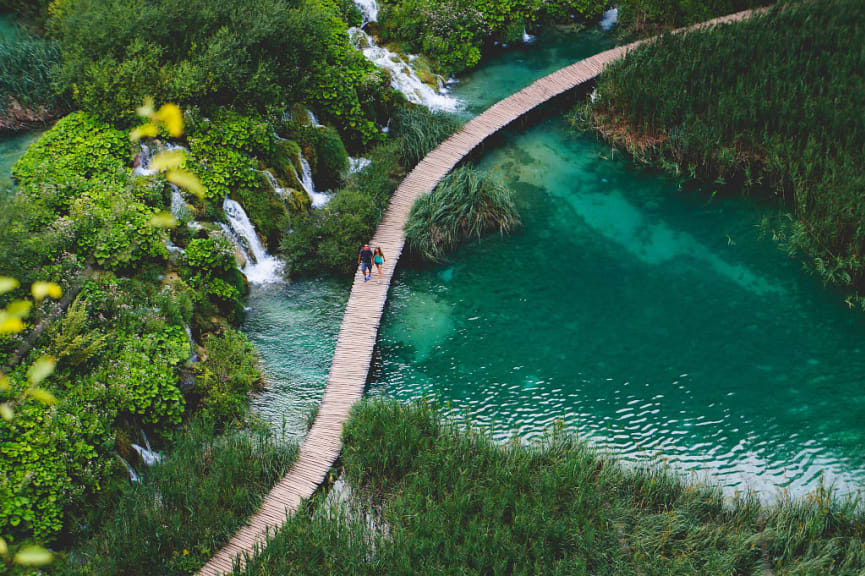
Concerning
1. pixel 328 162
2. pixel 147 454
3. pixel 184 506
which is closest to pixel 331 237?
pixel 328 162

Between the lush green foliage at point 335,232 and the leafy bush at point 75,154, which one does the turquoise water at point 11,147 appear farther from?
the lush green foliage at point 335,232

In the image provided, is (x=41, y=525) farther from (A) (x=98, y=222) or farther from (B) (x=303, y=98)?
(B) (x=303, y=98)

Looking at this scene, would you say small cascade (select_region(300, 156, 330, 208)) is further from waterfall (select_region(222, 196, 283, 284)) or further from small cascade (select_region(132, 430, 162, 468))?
small cascade (select_region(132, 430, 162, 468))

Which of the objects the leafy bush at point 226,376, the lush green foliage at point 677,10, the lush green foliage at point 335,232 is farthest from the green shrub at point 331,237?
the lush green foliage at point 677,10

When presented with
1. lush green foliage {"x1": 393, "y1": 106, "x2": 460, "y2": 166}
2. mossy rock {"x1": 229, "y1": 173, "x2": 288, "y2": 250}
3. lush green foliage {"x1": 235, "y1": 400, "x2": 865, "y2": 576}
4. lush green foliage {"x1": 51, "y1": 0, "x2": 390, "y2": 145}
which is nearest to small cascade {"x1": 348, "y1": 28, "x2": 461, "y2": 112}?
lush green foliage {"x1": 393, "y1": 106, "x2": 460, "y2": 166}

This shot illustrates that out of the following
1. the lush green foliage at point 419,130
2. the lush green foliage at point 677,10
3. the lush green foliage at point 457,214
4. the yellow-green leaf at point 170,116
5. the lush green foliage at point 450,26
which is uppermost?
the lush green foliage at point 677,10

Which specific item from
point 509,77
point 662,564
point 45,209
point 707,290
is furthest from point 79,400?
point 509,77
